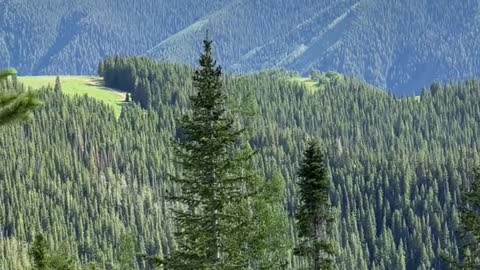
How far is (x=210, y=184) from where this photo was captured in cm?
3183

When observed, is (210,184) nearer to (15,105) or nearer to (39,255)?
(39,255)

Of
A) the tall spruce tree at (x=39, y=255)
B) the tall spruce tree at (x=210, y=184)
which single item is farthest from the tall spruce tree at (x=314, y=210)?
the tall spruce tree at (x=39, y=255)

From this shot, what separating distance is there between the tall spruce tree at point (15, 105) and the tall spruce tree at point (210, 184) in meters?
14.6

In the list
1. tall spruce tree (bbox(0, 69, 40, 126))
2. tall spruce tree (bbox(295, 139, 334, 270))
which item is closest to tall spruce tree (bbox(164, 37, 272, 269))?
tall spruce tree (bbox(295, 139, 334, 270))

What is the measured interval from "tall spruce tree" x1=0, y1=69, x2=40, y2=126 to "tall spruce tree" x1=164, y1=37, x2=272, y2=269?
48.0 feet

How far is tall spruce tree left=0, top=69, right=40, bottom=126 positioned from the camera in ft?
54.2

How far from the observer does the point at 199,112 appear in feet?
107

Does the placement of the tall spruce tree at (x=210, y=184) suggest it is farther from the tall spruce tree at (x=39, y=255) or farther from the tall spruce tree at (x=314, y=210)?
the tall spruce tree at (x=39, y=255)

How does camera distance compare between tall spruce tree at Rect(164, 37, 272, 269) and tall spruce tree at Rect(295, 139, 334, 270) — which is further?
tall spruce tree at Rect(295, 139, 334, 270)

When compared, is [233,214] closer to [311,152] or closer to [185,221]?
[185,221]

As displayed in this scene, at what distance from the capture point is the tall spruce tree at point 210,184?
3172cm

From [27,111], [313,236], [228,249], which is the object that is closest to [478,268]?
[313,236]

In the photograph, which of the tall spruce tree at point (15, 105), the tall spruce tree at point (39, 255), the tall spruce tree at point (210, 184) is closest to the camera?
the tall spruce tree at point (15, 105)

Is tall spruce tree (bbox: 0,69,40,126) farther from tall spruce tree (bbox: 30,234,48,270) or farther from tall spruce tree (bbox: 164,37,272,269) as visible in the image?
tall spruce tree (bbox: 30,234,48,270)
